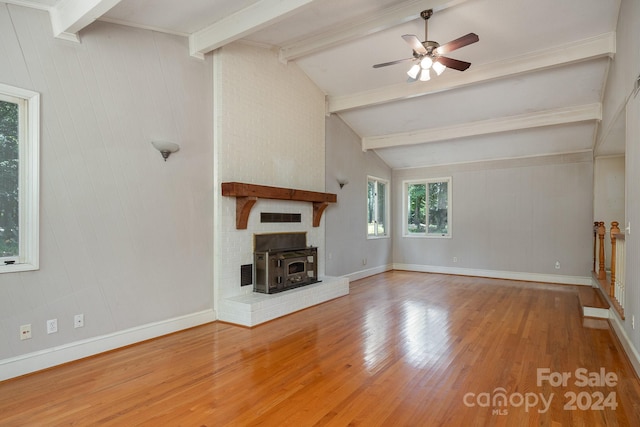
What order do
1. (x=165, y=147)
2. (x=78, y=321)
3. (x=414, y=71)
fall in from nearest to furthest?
(x=78, y=321) < (x=165, y=147) < (x=414, y=71)

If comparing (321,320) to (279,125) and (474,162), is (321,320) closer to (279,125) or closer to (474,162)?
(279,125)

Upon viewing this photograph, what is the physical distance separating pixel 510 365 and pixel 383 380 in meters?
1.18

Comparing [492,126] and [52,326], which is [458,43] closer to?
[492,126]

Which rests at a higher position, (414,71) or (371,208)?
(414,71)

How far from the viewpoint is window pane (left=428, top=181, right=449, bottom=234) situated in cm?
834

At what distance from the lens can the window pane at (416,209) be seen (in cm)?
870

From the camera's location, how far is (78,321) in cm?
322

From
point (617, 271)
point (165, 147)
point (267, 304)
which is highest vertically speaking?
point (165, 147)

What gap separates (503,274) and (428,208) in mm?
2146

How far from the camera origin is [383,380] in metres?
2.80

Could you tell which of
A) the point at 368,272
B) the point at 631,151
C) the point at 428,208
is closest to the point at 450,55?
the point at 631,151

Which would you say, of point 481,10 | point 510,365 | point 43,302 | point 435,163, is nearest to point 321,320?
point 510,365

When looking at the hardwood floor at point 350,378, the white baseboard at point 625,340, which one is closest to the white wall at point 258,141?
the hardwood floor at point 350,378

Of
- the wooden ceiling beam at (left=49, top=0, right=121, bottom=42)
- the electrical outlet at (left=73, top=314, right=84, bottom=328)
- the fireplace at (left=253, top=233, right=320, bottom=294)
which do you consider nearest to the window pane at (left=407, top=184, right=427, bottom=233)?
the fireplace at (left=253, top=233, right=320, bottom=294)
